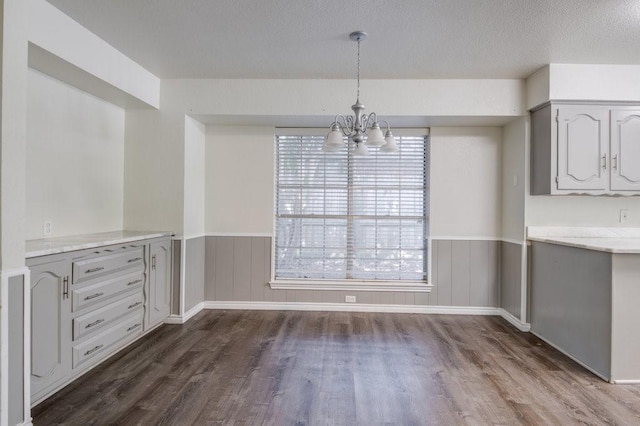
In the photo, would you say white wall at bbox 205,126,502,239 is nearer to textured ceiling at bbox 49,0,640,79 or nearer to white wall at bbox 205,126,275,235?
white wall at bbox 205,126,275,235

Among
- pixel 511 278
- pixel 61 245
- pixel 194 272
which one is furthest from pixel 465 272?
pixel 61 245

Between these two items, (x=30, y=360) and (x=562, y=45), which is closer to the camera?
(x=30, y=360)

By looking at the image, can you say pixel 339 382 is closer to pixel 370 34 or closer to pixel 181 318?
pixel 181 318

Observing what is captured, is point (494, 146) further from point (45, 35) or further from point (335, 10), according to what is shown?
point (45, 35)

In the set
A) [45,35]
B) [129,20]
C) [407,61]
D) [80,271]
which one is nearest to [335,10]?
[407,61]

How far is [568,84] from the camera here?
Answer: 11.1 ft

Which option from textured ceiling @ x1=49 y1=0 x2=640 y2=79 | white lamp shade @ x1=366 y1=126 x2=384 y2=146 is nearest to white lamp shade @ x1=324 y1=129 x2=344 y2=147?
white lamp shade @ x1=366 y1=126 x2=384 y2=146

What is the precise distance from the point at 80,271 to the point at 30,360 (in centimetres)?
61

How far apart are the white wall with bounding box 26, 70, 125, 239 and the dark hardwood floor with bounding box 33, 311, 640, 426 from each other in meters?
1.27

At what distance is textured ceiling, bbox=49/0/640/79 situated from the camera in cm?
246

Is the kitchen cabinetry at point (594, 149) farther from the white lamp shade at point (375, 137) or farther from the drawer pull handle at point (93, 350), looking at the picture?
the drawer pull handle at point (93, 350)

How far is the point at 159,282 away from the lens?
3.58 m

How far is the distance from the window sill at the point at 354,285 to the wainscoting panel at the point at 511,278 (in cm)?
82

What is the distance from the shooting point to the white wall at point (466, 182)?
4.18 m
